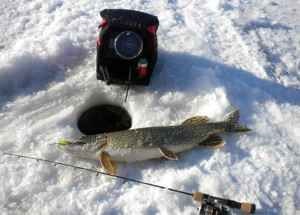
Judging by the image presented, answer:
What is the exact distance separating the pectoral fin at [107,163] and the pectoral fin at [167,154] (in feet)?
1.34

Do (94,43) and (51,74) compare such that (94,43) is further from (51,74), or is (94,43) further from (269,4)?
(269,4)

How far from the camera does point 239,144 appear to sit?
3756mm

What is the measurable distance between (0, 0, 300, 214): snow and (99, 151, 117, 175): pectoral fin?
0.08 meters

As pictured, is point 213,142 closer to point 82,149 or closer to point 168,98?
point 168,98

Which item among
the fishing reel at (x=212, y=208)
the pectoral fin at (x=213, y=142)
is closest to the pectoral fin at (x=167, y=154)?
the pectoral fin at (x=213, y=142)

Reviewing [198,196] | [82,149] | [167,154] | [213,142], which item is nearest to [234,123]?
[213,142]

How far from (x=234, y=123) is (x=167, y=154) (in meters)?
0.70

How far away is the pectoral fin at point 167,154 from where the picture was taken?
355 centimetres

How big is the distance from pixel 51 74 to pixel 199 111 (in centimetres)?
159

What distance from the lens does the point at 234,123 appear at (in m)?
3.80

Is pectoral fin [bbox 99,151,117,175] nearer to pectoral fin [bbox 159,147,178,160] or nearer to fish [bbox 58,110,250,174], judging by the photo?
fish [bbox 58,110,250,174]

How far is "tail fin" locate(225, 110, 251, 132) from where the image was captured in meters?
3.79

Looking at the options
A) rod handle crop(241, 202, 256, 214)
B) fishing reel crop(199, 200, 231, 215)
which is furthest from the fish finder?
rod handle crop(241, 202, 256, 214)

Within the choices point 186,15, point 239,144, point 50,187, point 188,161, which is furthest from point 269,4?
point 50,187
